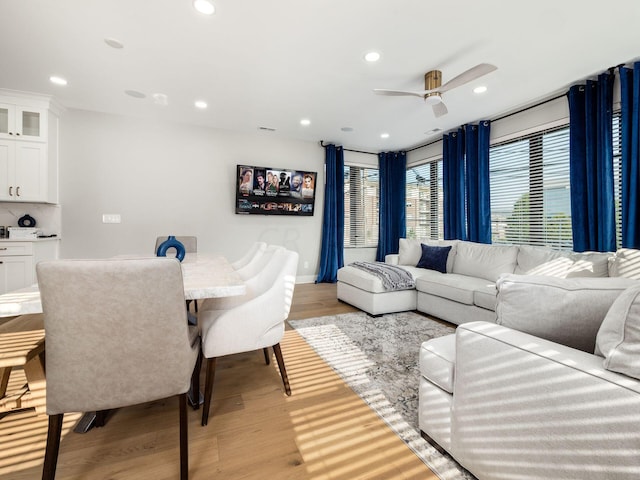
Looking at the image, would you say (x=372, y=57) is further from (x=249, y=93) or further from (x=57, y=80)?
(x=57, y=80)

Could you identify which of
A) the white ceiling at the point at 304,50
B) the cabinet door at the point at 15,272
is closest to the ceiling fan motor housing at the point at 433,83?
the white ceiling at the point at 304,50

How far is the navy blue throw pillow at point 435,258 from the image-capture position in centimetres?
383

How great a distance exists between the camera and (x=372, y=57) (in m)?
2.66

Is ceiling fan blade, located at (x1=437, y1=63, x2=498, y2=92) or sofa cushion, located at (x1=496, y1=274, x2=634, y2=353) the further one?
ceiling fan blade, located at (x1=437, y1=63, x2=498, y2=92)

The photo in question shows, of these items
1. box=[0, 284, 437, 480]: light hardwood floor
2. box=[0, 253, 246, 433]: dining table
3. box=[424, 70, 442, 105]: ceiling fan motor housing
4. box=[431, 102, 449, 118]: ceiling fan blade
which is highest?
box=[424, 70, 442, 105]: ceiling fan motor housing

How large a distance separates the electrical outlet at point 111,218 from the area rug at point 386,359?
3.12 metres

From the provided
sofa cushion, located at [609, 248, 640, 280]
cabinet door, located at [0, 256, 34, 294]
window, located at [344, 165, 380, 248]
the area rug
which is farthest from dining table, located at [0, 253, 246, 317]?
window, located at [344, 165, 380, 248]

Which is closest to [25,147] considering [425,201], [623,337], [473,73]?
[473,73]

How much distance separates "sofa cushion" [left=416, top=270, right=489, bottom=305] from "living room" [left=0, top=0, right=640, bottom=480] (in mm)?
2209

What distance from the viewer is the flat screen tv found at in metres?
4.77

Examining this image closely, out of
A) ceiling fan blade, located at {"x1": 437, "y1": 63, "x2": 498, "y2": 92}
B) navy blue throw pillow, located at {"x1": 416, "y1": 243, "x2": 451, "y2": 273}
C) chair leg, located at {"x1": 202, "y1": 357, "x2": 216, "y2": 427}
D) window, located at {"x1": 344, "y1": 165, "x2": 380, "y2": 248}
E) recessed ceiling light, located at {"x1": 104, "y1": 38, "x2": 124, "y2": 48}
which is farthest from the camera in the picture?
window, located at {"x1": 344, "y1": 165, "x2": 380, "y2": 248}

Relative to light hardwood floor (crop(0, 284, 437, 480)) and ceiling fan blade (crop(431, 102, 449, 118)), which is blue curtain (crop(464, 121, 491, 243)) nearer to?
ceiling fan blade (crop(431, 102, 449, 118))

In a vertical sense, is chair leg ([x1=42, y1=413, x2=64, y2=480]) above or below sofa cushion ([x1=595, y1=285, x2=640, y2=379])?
below

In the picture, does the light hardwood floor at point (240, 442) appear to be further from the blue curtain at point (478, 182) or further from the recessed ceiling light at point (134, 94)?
the blue curtain at point (478, 182)
